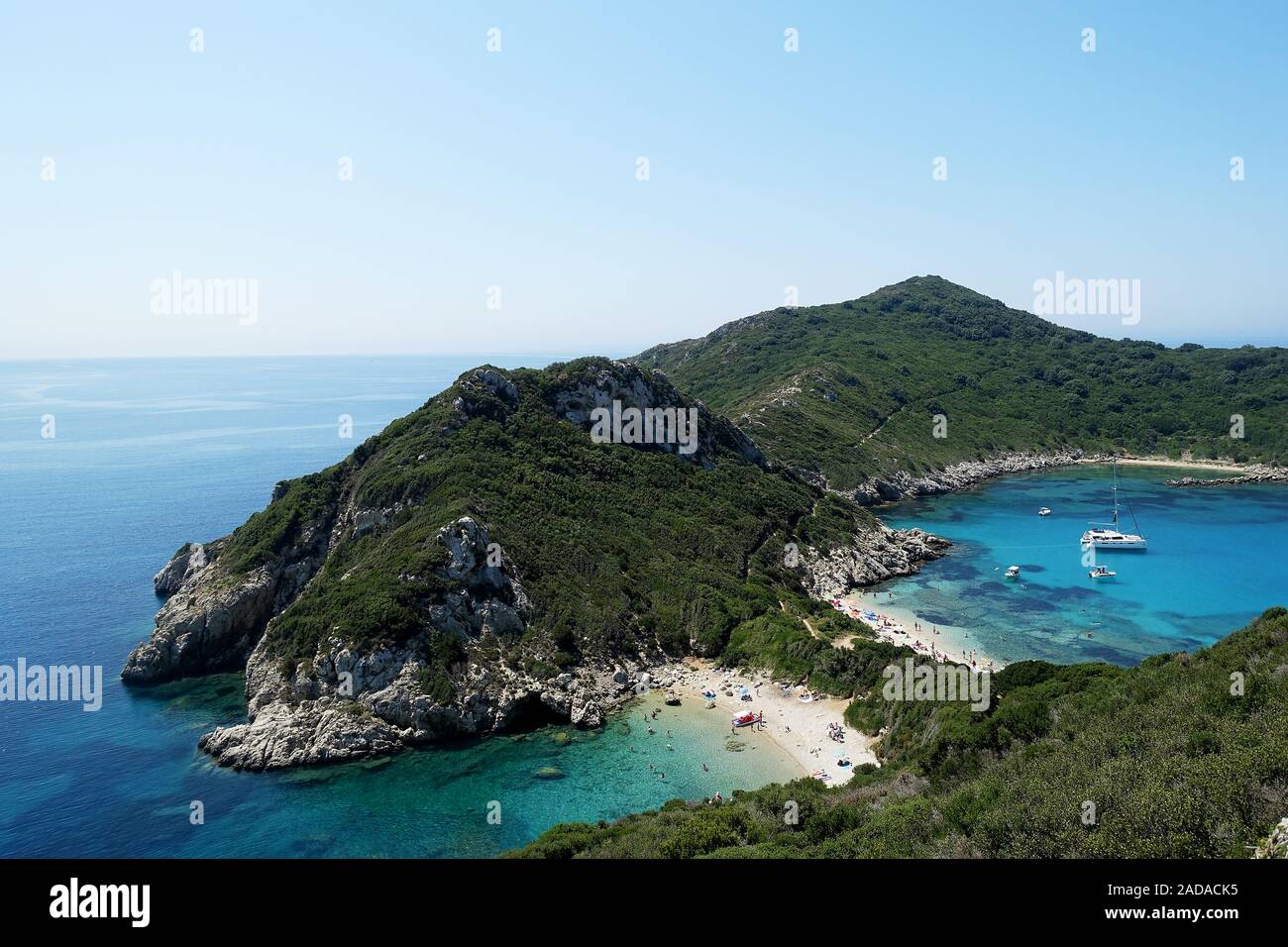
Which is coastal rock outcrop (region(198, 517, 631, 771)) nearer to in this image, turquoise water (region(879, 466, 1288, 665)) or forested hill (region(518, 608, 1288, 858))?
forested hill (region(518, 608, 1288, 858))

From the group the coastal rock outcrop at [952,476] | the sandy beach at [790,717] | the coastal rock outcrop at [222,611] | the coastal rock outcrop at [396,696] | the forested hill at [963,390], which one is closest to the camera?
the sandy beach at [790,717]

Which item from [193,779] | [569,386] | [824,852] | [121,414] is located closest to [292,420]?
[121,414]

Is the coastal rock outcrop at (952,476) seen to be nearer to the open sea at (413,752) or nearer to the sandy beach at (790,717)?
the open sea at (413,752)

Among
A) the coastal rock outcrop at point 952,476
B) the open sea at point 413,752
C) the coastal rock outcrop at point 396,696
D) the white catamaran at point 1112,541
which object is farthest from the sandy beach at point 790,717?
the coastal rock outcrop at point 952,476

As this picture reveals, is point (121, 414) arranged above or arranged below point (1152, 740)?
above

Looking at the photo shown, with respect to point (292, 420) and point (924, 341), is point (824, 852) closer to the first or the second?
point (924, 341)
